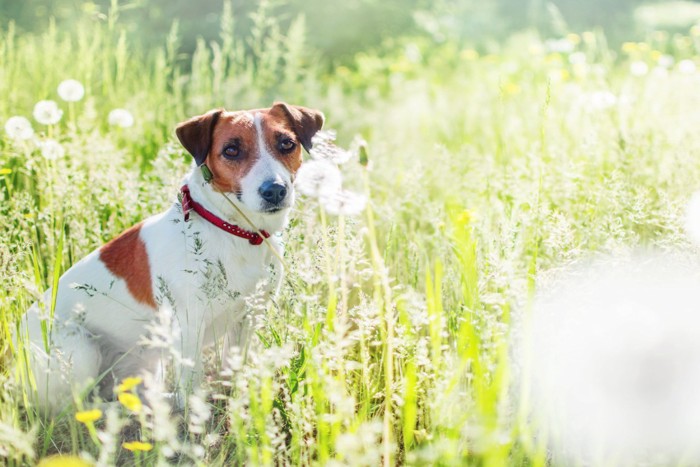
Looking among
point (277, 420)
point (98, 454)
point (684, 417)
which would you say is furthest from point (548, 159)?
point (98, 454)

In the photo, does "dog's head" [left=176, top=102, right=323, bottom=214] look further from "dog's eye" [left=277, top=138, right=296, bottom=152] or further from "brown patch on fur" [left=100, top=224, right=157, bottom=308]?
"brown patch on fur" [left=100, top=224, right=157, bottom=308]

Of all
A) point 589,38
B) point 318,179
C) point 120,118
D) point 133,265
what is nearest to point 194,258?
point 133,265

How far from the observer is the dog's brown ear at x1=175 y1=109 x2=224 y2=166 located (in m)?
2.85

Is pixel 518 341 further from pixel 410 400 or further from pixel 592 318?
pixel 410 400

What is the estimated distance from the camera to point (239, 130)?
9.39ft

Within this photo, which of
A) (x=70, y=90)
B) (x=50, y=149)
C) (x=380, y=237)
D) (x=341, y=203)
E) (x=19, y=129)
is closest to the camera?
(x=341, y=203)

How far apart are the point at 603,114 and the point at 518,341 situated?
297 centimetres

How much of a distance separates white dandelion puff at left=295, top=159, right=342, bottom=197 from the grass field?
3.7 inches

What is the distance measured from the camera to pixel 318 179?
187 cm

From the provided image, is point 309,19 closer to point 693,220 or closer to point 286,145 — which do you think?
point 286,145

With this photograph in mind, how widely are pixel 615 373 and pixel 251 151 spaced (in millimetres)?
1572

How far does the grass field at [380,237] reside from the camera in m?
1.88

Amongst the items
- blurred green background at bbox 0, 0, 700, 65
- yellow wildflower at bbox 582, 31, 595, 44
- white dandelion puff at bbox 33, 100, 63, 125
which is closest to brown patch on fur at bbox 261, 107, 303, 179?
white dandelion puff at bbox 33, 100, 63, 125

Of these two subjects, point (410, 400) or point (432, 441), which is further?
point (432, 441)
